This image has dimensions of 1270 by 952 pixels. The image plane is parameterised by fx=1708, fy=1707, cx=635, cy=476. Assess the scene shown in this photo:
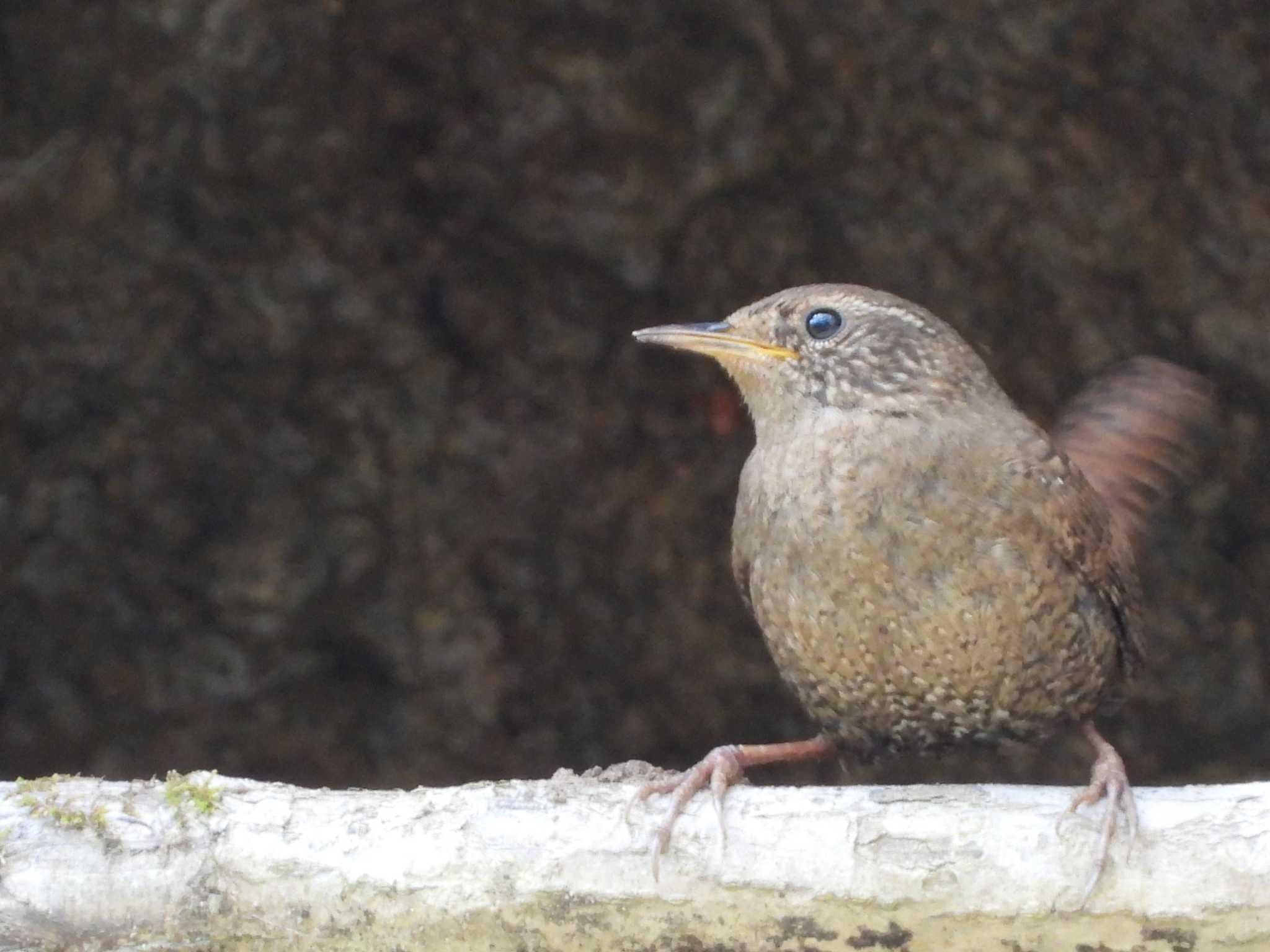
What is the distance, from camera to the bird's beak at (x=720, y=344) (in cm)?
328

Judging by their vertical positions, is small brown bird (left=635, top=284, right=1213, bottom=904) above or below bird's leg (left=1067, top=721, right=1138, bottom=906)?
above

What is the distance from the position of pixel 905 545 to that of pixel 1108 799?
22.0 inches

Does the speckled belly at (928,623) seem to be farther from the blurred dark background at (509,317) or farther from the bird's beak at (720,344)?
the blurred dark background at (509,317)

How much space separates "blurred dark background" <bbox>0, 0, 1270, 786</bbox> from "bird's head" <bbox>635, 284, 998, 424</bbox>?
1552 millimetres

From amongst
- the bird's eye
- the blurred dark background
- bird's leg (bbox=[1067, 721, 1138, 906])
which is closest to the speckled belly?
bird's leg (bbox=[1067, 721, 1138, 906])

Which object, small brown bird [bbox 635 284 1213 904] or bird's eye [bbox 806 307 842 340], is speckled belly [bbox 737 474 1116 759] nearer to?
small brown bird [bbox 635 284 1213 904]

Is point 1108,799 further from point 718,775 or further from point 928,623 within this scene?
point 718,775

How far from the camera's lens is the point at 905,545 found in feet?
9.94

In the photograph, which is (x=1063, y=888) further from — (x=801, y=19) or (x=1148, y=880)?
(x=801, y=19)

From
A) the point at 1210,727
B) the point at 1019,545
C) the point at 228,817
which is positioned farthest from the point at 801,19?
the point at 228,817

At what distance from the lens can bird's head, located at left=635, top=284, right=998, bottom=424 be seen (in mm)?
3246

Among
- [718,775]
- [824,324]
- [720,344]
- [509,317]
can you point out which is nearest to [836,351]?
[824,324]

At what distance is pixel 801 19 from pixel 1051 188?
2.77 ft

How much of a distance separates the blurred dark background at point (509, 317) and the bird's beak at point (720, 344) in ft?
5.13
